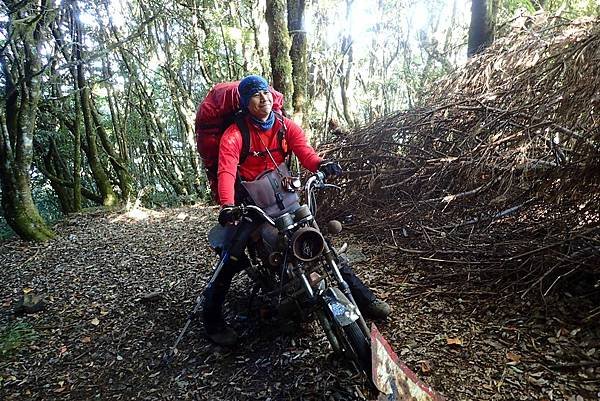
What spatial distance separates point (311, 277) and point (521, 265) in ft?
5.66

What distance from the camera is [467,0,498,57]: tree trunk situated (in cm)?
629

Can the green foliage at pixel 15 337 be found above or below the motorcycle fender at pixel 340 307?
below

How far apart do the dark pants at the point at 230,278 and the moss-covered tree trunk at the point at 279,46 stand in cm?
347

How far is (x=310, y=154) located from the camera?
3771 mm

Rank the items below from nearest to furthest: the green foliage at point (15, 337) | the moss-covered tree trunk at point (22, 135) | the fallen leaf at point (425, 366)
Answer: the fallen leaf at point (425, 366) → the green foliage at point (15, 337) → the moss-covered tree trunk at point (22, 135)

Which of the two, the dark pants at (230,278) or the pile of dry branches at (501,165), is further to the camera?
the dark pants at (230,278)

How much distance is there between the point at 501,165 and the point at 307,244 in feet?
6.69

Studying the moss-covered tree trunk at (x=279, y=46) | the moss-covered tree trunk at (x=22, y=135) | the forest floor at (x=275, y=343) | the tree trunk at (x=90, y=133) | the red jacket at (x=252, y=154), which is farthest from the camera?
the tree trunk at (x=90, y=133)

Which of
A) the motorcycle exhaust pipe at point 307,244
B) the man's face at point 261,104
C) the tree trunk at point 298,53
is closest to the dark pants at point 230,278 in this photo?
the motorcycle exhaust pipe at point 307,244

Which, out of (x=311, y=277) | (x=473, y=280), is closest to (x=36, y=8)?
(x=311, y=277)

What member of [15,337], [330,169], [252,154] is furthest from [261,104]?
[15,337]

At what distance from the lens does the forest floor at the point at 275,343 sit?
2775 mm

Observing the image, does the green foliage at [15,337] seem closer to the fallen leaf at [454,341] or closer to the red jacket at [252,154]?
the red jacket at [252,154]

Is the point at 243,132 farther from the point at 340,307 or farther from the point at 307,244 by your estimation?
the point at 340,307
